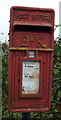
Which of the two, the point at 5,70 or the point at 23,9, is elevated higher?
the point at 23,9

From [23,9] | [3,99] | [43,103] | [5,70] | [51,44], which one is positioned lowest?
[3,99]

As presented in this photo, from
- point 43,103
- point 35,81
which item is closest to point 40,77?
point 35,81

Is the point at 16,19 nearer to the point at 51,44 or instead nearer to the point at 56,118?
the point at 51,44

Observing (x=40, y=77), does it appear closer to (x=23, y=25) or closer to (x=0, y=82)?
(x=23, y=25)

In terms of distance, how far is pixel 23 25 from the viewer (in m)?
2.84

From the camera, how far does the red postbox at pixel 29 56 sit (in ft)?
9.53

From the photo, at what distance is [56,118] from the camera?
13.2 feet

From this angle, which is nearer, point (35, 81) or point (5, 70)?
point (35, 81)

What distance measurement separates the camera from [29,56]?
9.64 ft

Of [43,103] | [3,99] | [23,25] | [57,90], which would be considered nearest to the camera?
[23,25]

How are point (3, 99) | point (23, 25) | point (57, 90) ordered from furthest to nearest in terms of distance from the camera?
point (3, 99), point (57, 90), point (23, 25)

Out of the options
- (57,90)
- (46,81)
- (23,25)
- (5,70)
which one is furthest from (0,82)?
(23,25)

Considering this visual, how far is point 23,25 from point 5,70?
130 centimetres

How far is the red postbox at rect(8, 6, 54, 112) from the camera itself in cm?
291
